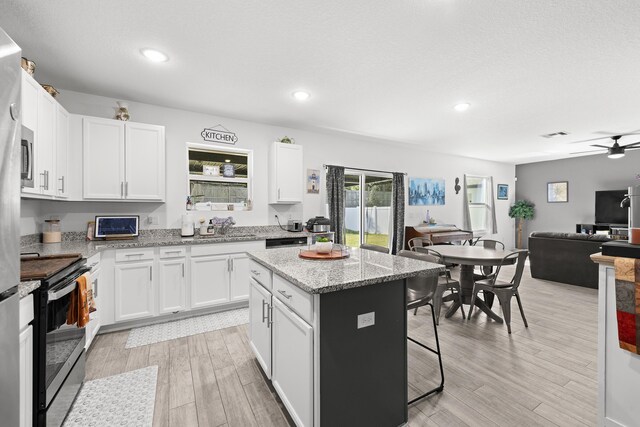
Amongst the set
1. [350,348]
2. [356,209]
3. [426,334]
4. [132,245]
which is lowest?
[426,334]

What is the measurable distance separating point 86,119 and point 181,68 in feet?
4.18

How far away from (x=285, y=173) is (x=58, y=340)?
10.3 ft

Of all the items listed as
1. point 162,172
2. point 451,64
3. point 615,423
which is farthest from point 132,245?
point 615,423

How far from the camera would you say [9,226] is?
1.12 m

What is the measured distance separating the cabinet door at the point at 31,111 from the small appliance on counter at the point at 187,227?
1.41 m

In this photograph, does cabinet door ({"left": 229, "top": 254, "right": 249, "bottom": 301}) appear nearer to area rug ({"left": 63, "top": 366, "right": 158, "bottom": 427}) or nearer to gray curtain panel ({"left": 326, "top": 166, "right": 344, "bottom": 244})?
area rug ({"left": 63, "top": 366, "right": 158, "bottom": 427})

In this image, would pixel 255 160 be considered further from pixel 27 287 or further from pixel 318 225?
pixel 27 287

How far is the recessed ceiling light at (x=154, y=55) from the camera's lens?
242 centimetres

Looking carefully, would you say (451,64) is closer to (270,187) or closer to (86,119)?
(270,187)

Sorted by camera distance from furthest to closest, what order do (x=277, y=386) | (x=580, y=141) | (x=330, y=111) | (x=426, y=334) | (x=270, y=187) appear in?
(x=580, y=141)
(x=270, y=187)
(x=330, y=111)
(x=426, y=334)
(x=277, y=386)

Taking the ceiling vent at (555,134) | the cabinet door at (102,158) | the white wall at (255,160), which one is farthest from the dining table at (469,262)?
the cabinet door at (102,158)

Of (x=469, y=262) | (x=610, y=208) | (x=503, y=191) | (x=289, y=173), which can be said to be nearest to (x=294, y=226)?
(x=289, y=173)

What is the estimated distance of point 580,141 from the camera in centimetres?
550

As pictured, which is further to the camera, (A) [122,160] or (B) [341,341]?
(A) [122,160]
